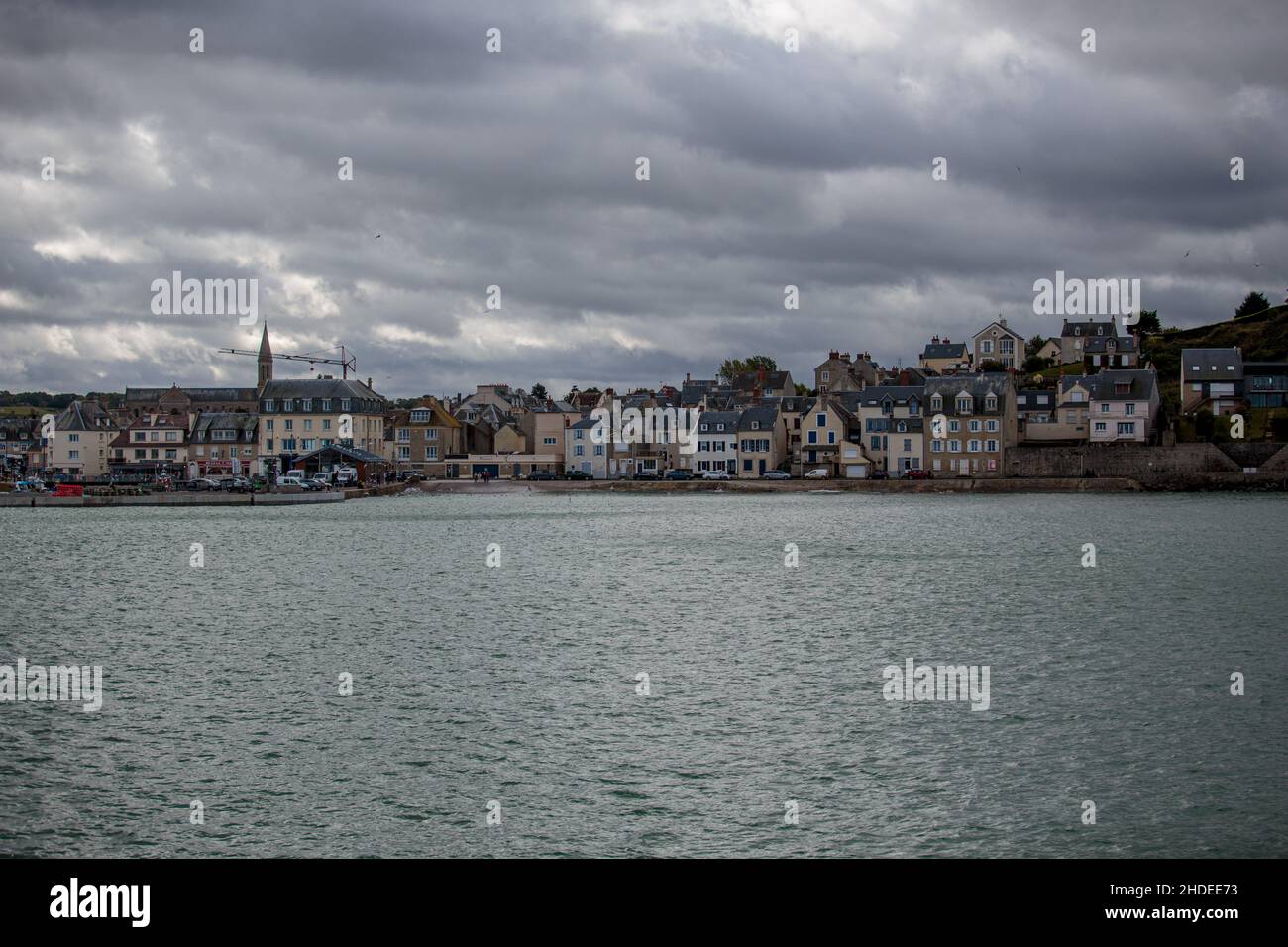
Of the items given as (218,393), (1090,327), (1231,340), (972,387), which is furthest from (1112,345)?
(218,393)

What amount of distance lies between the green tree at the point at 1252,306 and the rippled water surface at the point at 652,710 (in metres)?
109

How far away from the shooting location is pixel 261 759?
1911 centimetres

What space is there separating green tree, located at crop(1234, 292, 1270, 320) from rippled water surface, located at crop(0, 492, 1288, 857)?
109038 mm

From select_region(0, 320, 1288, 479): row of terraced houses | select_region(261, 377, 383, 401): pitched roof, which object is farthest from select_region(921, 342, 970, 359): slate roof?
select_region(261, 377, 383, 401): pitched roof

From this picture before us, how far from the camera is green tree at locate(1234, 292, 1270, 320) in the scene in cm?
14612

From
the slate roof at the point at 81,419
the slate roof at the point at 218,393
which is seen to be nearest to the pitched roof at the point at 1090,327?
the slate roof at the point at 218,393

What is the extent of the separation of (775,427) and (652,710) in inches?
3521

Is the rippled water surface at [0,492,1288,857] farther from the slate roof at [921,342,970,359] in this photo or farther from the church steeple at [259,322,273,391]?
the church steeple at [259,322,273,391]

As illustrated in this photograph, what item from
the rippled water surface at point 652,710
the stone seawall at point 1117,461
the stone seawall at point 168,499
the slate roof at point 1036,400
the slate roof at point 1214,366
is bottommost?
the rippled water surface at point 652,710

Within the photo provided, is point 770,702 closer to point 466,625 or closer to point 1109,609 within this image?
point 466,625

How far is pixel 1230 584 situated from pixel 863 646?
18663 millimetres

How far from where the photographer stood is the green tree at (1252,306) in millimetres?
146125

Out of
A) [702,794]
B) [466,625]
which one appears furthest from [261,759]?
[466,625]

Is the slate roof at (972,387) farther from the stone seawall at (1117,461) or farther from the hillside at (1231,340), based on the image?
the hillside at (1231,340)
